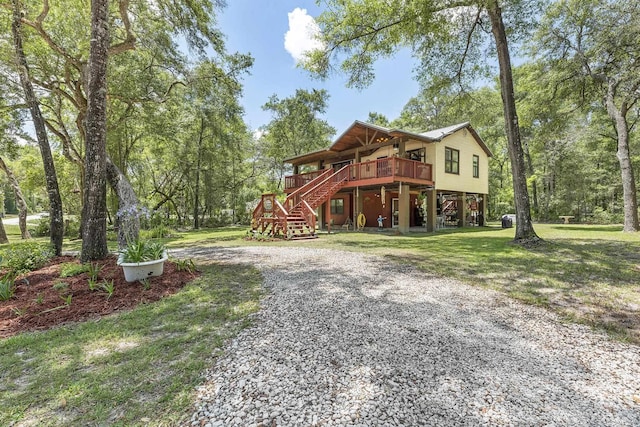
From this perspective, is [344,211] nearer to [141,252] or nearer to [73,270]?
[141,252]

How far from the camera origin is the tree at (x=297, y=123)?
29516 mm

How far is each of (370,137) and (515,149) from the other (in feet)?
29.2

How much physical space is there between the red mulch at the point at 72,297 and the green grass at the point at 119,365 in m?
0.35

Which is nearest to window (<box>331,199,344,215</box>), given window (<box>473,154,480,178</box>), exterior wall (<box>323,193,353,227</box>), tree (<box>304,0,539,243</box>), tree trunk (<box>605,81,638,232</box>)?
exterior wall (<box>323,193,353,227</box>)

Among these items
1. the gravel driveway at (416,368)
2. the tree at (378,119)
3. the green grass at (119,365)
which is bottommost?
the gravel driveway at (416,368)

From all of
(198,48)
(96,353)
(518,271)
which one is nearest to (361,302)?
(96,353)

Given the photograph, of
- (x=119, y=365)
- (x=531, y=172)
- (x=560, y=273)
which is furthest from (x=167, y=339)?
(x=531, y=172)

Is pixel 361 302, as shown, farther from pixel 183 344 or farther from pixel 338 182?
pixel 338 182

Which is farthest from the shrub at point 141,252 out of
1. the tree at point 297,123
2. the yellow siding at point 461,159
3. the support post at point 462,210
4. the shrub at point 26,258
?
the tree at point 297,123

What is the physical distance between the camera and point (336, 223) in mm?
20859

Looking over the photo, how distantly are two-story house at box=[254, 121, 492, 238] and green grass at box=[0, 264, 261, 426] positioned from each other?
850cm

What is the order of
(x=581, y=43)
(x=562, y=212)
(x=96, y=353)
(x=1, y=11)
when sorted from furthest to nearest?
(x=562, y=212)
(x=581, y=43)
(x=1, y=11)
(x=96, y=353)

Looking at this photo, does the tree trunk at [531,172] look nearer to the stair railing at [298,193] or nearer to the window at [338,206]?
the window at [338,206]

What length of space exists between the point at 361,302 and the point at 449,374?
6.12ft
